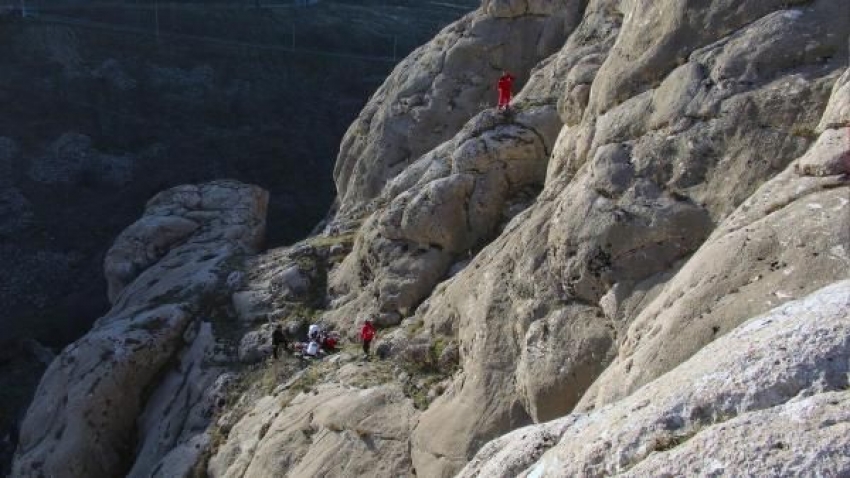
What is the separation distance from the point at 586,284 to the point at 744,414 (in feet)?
24.5

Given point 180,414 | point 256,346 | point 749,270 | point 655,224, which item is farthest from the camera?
point 256,346

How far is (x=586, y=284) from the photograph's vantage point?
607 inches

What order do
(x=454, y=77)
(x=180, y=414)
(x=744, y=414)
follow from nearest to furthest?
(x=744, y=414) → (x=180, y=414) → (x=454, y=77)

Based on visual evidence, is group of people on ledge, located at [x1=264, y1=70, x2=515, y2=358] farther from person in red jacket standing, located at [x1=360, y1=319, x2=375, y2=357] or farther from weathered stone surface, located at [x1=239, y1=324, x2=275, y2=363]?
weathered stone surface, located at [x1=239, y1=324, x2=275, y2=363]

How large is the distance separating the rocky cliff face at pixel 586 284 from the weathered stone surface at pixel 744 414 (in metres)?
0.03

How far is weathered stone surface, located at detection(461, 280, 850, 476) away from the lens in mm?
7316

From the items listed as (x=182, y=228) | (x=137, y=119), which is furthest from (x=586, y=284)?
(x=137, y=119)

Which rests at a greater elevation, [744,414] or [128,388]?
[744,414]

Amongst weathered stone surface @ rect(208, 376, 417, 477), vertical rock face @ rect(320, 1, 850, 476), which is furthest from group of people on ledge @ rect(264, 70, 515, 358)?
vertical rock face @ rect(320, 1, 850, 476)

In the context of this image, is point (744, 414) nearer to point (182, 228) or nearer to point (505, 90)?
point (505, 90)

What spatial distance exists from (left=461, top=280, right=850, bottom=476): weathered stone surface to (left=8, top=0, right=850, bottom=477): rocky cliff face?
0.08 ft

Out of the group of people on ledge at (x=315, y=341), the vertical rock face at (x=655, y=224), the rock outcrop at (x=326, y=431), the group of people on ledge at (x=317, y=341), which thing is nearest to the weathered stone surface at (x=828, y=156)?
the vertical rock face at (x=655, y=224)

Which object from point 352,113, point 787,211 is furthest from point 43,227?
point 787,211

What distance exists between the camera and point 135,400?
2455cm
